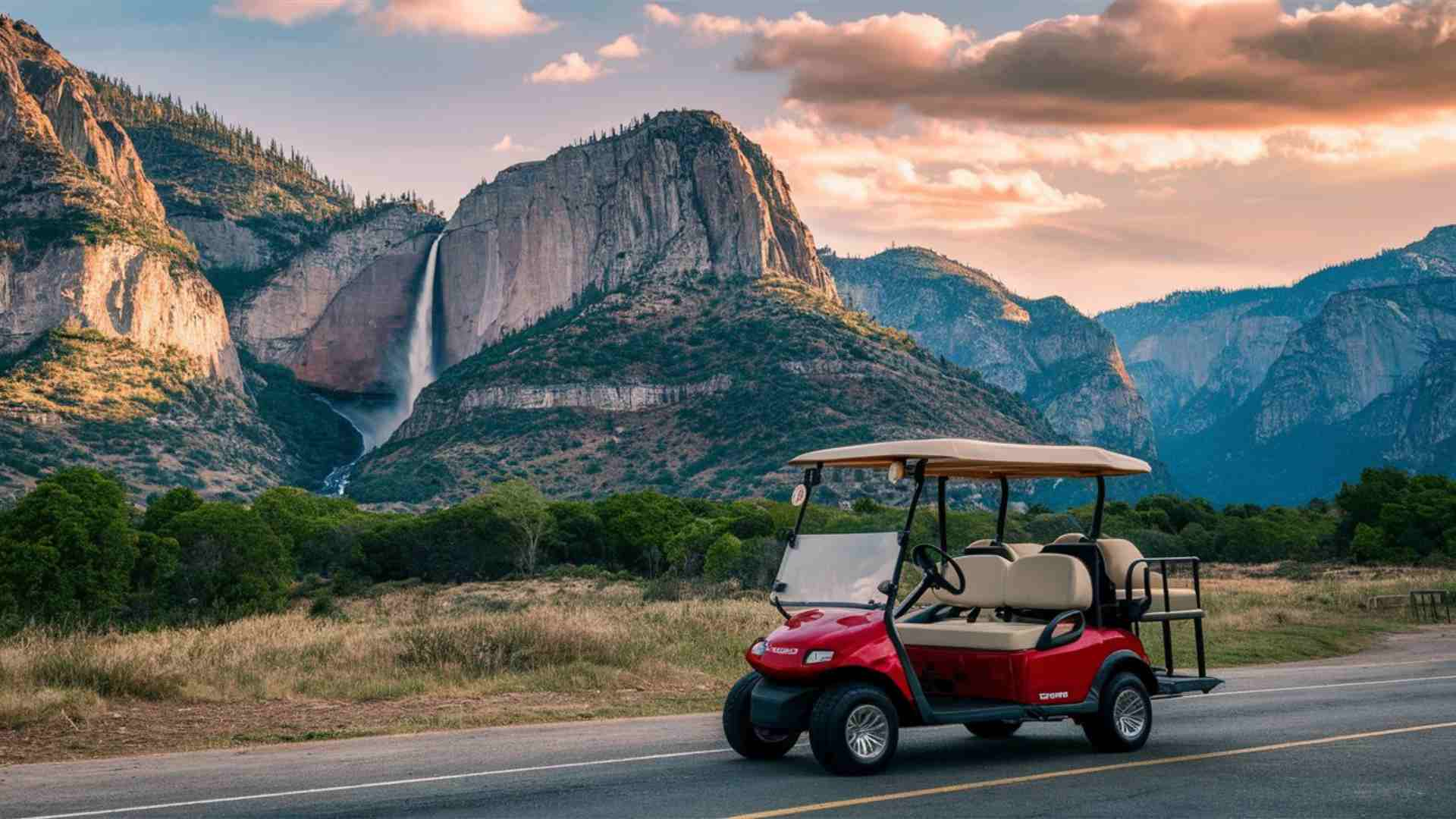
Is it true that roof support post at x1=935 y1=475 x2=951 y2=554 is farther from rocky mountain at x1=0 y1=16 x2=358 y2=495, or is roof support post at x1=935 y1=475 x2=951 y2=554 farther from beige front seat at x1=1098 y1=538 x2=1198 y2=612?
rocky mountain at x1=0 y1=16 x2=358 y2=495

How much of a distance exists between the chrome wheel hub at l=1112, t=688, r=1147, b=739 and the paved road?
23cm

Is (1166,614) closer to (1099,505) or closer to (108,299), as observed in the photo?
(1099,505)

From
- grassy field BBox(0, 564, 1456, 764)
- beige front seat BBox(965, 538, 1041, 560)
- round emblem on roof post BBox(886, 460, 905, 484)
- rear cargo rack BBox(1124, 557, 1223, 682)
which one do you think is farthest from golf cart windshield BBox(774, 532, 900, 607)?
grassy field BBox(0, 564, 1456, 764)

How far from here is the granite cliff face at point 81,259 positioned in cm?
14438

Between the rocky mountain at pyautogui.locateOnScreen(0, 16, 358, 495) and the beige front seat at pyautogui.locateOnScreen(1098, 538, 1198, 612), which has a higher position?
the rocky mountain at pyautogui.locateOnScreen(0, 16, 358, 495)

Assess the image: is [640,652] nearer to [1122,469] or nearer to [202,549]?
[1122,469]

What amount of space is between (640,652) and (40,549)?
3182cm

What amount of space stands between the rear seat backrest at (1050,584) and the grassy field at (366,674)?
20.0ft

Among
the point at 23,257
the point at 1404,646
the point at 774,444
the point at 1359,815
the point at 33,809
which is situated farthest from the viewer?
the point at 23,257

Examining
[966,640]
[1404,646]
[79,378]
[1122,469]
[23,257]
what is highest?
[23,257]

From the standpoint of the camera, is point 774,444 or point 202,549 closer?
point 202,549

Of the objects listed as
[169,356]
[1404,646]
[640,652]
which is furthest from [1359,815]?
[169,356]

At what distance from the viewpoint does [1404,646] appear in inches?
1093

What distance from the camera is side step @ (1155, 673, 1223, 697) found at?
11930mm
